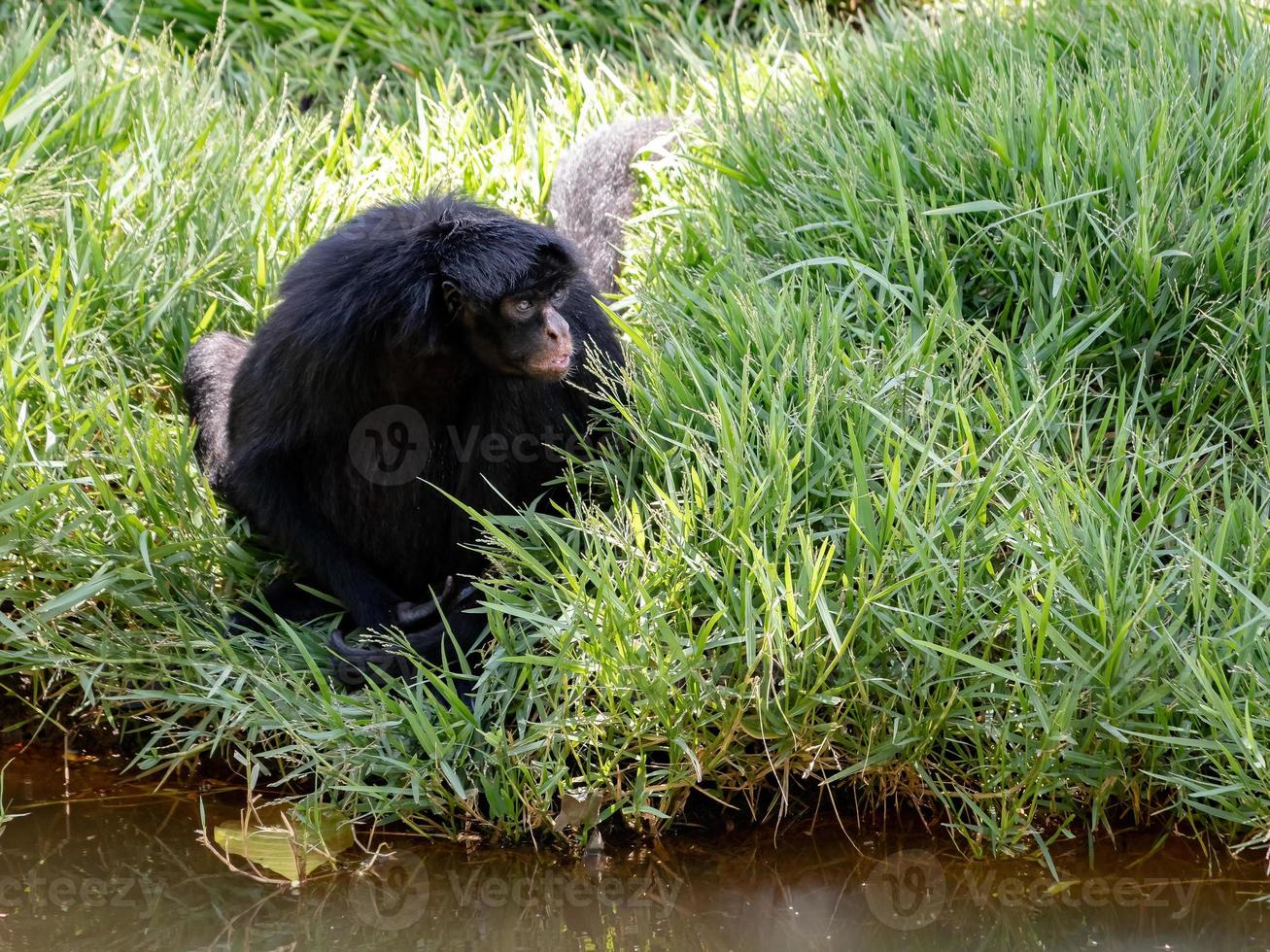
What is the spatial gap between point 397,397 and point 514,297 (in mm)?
452

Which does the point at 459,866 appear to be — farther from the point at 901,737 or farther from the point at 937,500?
the point at 937,500

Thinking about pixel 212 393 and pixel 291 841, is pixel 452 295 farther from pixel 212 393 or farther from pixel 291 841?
pixel 291 841

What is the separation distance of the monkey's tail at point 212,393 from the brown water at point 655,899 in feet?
3.76

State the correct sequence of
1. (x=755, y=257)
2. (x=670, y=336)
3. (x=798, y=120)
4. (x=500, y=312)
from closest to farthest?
1. (x=500, y=312)
2. (x=670, y=336)
3. (x=755, y=257)
4. (x=798, y=120)

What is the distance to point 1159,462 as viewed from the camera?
365 cm

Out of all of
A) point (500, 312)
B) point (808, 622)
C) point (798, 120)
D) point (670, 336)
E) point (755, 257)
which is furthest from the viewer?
point (798, 120)

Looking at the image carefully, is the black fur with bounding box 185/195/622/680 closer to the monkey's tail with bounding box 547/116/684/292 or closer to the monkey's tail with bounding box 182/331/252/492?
the monkey's tail with bounding box 182/331/252/492

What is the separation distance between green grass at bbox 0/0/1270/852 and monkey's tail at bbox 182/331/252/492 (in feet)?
0.33

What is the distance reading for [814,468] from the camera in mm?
3592

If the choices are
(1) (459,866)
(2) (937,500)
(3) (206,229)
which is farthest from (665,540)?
(3) (206,229)

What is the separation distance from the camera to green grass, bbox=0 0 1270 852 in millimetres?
3258

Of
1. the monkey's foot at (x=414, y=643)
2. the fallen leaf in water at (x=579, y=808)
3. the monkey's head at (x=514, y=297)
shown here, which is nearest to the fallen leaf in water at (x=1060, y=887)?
the fallen leaf in water at (x=579, y=808)

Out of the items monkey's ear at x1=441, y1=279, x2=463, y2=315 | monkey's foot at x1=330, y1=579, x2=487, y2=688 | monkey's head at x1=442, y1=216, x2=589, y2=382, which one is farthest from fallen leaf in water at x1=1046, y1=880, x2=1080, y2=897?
monkey's ear at x1=441, y1=279, x2=463, y2=315

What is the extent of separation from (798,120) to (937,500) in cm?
185
